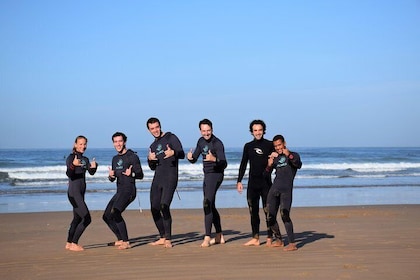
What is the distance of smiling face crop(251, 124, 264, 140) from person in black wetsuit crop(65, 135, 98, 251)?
2.34 metres

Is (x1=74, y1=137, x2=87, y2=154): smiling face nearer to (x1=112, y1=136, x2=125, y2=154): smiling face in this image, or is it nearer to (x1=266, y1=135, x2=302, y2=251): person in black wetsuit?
(x1=112, y1=136, x2=125, y2=154): smiling face

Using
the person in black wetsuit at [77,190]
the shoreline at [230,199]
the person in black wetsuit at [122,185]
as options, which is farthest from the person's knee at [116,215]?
the shoreline at [230,199]

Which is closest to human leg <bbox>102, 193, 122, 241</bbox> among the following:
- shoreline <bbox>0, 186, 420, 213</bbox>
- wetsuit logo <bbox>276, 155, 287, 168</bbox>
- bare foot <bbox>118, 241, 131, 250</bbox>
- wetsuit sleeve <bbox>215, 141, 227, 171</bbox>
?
bare foot <bbox>118, 241, 131, 250</bbox>

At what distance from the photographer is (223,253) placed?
29.3 ft

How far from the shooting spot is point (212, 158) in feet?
31.8

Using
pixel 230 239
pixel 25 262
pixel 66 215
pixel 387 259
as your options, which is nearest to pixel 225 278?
pixel 387 259

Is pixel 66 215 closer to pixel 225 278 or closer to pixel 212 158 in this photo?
pixel 212 158

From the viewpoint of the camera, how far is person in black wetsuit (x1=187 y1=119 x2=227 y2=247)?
976cm

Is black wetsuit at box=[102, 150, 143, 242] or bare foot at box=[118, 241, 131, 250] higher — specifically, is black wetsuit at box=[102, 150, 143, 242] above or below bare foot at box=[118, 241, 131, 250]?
above

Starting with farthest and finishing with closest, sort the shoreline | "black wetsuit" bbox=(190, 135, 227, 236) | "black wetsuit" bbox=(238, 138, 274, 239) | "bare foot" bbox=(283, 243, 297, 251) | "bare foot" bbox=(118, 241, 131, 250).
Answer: the shoreline < "black wetsuit" bbox=(190, 135, 227, 236) < "black wetsuit" bbox=(238, 138, 274, 239) < "bare foot" bbox=(118, 241, 131, 250) < "bare foot" bbox=(283, 243, 297, 251)

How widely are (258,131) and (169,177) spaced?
147cm

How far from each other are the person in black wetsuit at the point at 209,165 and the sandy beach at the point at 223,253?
17.2 inches

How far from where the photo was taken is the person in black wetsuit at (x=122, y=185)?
964cm

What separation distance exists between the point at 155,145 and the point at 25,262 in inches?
104
